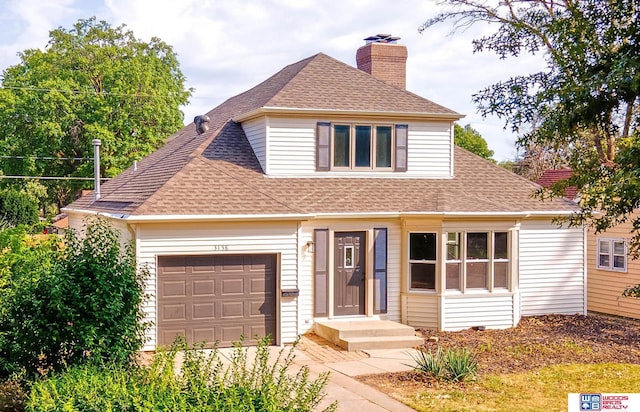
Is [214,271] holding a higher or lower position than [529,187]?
lower

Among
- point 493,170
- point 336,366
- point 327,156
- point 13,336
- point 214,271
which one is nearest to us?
point 13,336

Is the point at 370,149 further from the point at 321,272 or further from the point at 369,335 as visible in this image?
the point at 369,335

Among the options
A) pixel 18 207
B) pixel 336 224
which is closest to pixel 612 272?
pixel 336 224

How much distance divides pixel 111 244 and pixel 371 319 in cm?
759

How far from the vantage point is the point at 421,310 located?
17.2m

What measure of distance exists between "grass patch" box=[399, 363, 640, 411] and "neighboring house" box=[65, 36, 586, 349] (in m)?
4.22

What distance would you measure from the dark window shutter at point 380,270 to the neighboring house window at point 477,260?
5.00 feet

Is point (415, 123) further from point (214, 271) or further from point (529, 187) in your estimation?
point (214, 271)

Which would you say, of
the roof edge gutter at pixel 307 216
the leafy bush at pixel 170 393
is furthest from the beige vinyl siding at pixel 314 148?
the leafy bush at pixel 170 393

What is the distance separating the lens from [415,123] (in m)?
18.6

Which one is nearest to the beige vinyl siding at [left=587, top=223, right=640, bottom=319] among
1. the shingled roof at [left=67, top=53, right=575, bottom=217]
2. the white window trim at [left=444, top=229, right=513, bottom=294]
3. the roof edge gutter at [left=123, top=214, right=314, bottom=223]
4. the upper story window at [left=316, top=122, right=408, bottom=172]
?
the shingled roof at [left=67, top=53, right=575, bottom=217]

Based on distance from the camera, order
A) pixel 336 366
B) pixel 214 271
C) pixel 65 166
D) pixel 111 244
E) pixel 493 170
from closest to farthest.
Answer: pixel 111 244, pixel 336 366, pixel 214 271, pixel 493 170, pixel 65 166

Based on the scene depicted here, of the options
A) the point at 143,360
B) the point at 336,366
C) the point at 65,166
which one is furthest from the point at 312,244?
the point at 65,166

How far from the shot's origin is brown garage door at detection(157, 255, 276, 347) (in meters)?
14.9
